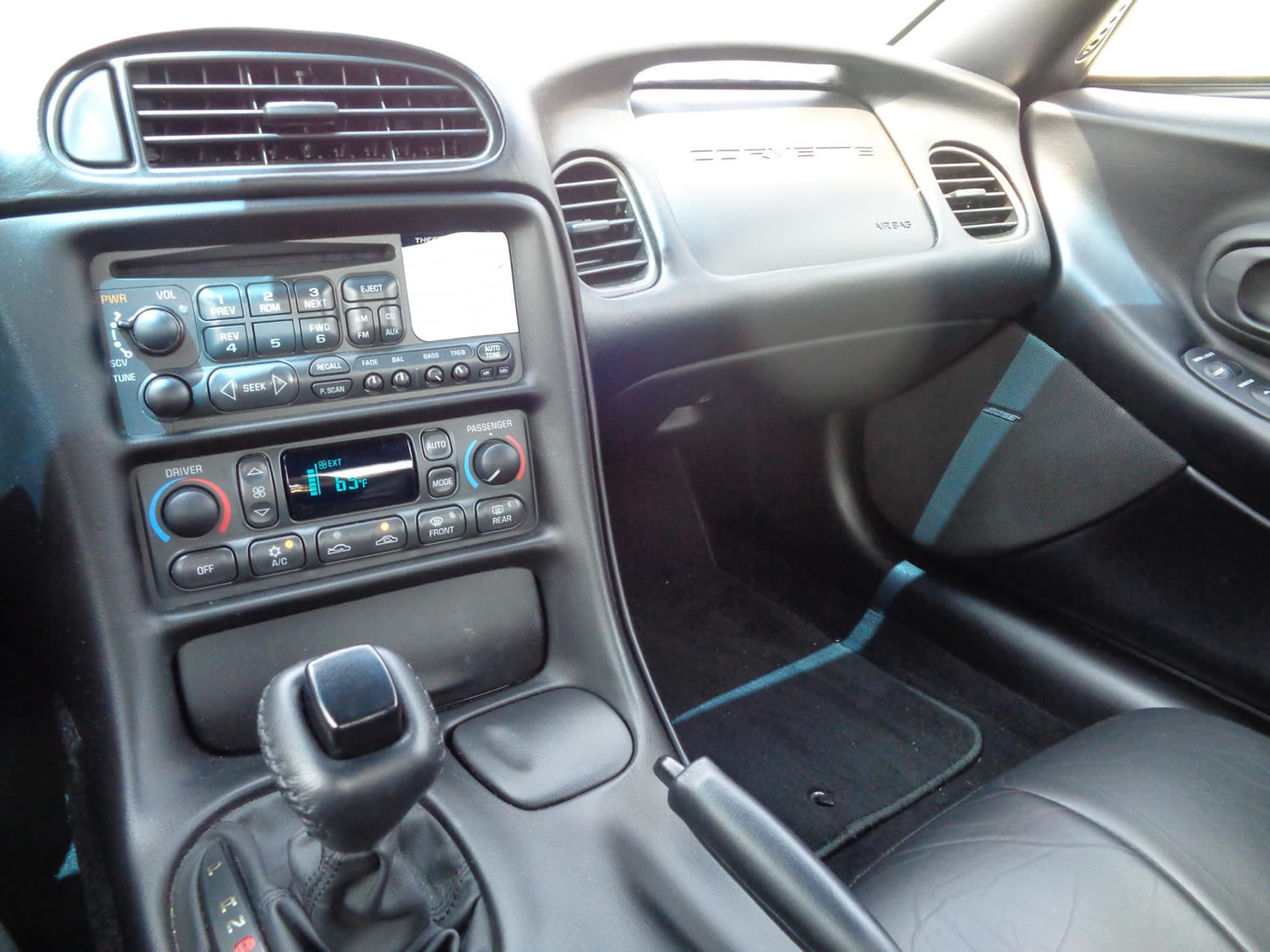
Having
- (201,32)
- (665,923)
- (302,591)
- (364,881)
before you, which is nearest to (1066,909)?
(665,923)

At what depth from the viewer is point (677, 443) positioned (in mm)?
1995

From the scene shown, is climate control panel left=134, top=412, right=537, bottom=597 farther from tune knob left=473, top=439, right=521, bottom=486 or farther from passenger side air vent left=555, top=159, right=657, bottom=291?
passenger side air vent left=555, top=159, right=657, bottom=291

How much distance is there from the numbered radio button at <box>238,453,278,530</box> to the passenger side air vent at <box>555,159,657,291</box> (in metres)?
0.52

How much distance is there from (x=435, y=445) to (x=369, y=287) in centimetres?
15

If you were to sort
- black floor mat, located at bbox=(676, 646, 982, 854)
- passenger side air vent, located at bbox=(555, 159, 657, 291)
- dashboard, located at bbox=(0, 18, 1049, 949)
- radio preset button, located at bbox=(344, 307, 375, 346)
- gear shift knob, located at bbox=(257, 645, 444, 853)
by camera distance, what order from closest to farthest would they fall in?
gear shift knob, located at bbox=(257, 645, 444, 853) → dashboard, located at bbox=(0, 18, 1049, 949) → radio preset button, located at bbox=(344, 307, 375, 346) → passenger side air vent, located at bbox=(555, 159, 657, 291) → black floor mat, located at bbox=(676, 646, 982, 854)

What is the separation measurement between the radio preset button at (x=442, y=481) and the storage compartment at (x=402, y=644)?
9cm

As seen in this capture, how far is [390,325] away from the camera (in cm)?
84

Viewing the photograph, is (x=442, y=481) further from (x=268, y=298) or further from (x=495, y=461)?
(x=268, y=298)

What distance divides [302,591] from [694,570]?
136cm

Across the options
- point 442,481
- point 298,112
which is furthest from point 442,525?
point 298,112

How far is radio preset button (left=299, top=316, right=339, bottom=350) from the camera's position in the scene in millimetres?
800

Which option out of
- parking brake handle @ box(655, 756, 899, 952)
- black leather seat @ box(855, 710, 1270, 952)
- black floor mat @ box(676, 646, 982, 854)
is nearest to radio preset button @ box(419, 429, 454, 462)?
parking brake handle @ box(655, 756, 899, 952)

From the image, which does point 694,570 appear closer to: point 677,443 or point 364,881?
point 677,443

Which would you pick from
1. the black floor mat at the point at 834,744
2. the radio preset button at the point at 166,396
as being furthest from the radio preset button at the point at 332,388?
the black floor mat at the point at 834,744
